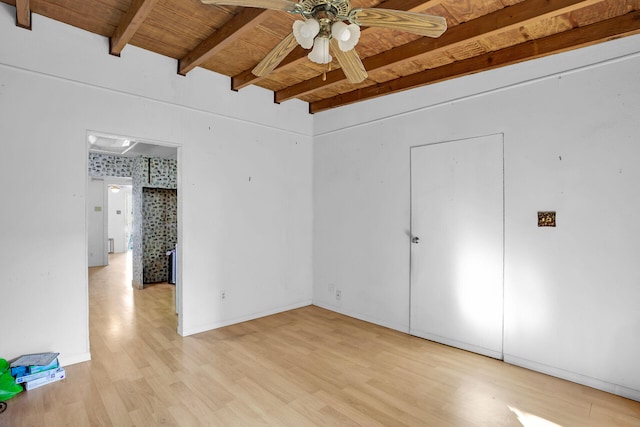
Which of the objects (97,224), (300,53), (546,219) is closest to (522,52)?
(546,219)

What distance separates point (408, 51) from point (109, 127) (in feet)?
9.86

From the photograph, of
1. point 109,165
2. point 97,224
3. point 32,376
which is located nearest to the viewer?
point 32,376

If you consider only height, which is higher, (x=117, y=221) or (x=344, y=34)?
(x=344, y=34)

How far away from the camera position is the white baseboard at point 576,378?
2.54 m

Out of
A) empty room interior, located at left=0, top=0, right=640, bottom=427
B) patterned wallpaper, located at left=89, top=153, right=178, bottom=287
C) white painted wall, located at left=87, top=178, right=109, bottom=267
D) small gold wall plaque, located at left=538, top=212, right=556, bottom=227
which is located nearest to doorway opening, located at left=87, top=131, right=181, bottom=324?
patterned wallpaper, located at left=89, top=153, right=178, bottom=287

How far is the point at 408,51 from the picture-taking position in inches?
122

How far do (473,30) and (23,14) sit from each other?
363 cm

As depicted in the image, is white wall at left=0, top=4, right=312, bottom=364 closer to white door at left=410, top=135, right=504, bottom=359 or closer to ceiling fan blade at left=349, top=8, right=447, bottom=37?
white door at left=410, top=135, right=504, bottom=359

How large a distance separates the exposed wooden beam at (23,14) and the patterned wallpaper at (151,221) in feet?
10.8

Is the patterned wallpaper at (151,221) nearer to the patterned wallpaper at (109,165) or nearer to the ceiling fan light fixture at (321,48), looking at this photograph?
the patterned wallpaper at (109,165)

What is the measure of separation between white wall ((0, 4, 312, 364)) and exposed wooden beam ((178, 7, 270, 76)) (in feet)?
1.05

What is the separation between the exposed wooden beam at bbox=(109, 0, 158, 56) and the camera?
238cm

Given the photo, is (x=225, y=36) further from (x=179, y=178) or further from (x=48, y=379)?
(x=48, y=379)

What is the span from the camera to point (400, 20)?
1.71 metres
